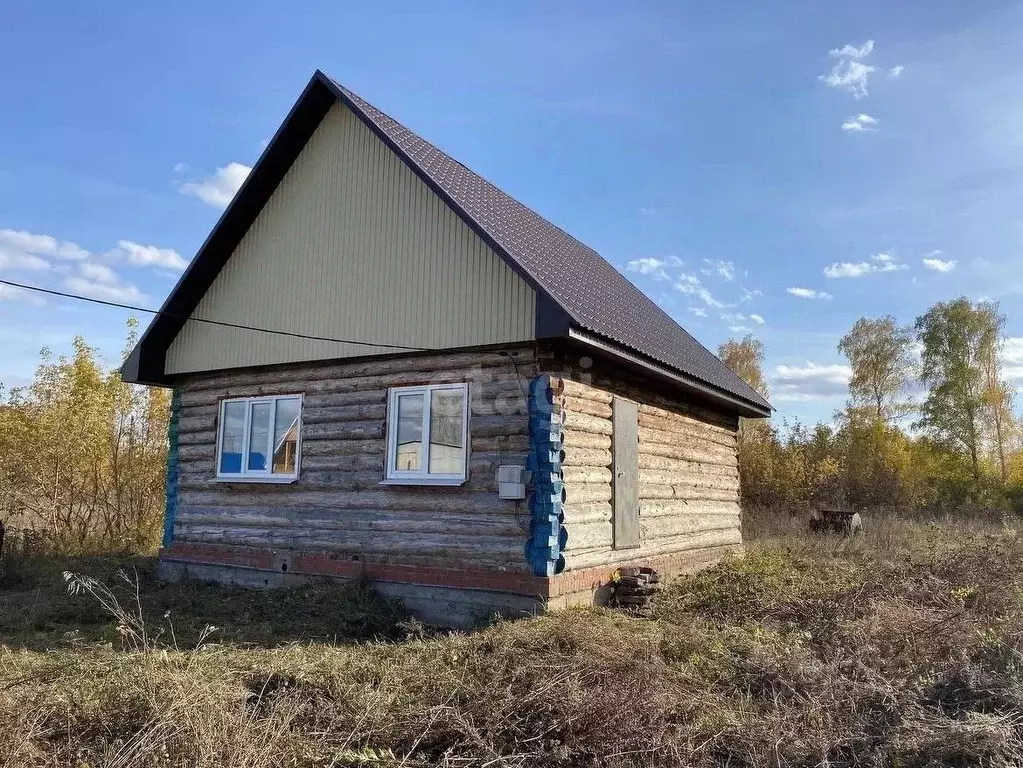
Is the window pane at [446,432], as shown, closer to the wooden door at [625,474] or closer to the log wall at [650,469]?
the log wall at [650,469]

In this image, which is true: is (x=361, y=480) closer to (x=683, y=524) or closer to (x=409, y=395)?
(x=409, y=395)

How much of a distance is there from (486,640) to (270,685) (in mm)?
2000

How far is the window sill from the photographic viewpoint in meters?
9.75

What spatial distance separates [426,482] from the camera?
1003 cm

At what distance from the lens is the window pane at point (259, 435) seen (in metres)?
12.2

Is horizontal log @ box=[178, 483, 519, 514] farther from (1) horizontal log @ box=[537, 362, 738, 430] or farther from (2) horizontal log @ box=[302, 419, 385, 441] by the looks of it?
(1) horizontal log @ box=[537, 362, 738, 430]

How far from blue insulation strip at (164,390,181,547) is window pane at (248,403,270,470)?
199cm

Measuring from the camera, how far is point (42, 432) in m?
16.6

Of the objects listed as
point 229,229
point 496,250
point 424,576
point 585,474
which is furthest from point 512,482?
point 229,229

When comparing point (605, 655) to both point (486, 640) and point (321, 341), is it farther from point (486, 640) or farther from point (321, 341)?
point (321, 341)

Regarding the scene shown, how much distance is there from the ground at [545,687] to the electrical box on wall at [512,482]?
160 cm

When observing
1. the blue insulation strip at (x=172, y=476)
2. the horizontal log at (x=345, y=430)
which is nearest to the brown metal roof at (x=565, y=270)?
the horizontal log at (x=345, y=430)

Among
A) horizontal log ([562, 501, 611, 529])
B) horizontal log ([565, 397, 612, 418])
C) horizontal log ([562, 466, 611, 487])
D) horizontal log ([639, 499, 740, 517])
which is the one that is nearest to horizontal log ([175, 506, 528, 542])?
horizontal log ([562, 501, 611, 529])

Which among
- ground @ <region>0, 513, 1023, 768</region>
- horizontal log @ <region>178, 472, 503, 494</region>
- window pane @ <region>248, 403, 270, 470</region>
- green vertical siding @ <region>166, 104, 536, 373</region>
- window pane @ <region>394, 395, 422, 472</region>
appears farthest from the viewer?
window pane @ <region>248, 403, 270, 470</region>
